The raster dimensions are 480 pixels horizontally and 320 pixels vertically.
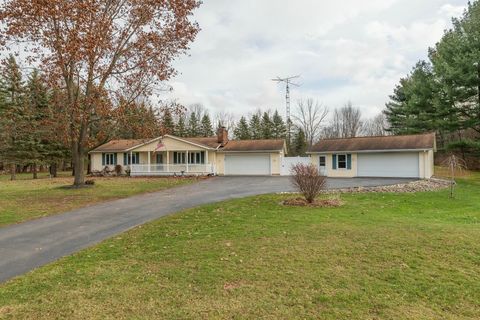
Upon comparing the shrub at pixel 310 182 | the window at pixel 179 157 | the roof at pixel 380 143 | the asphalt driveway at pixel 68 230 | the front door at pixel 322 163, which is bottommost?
the asphalt driveway at pixel 68 230

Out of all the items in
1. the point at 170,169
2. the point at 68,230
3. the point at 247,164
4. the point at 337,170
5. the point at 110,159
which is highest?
the point at 110,159

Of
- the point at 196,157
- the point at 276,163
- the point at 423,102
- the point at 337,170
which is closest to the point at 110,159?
the point at 196,157

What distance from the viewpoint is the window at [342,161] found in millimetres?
26922

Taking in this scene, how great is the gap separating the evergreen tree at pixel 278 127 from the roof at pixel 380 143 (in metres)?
23.4

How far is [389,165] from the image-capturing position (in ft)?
82.7

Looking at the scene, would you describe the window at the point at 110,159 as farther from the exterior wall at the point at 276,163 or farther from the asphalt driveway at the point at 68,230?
the asphalt driveway at the point at 68,230

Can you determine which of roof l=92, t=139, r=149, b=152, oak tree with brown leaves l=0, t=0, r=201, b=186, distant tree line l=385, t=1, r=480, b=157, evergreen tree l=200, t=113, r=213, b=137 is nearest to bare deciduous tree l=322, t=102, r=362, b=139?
evergreen tree l=200, t=113, r=213, b=137

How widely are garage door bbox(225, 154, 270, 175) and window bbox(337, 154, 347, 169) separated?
20.5 ft

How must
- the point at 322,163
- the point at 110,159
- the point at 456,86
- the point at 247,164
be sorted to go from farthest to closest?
1. the point at 110,159
2. the point at 247,164
3. the point at 322,163
4. the point at 456,86

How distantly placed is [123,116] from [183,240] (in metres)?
12.5

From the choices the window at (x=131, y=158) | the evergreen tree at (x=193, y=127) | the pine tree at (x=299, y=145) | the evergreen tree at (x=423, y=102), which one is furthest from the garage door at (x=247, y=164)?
the evergreen tree at (x=193, y=127)

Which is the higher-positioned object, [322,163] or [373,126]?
[373,126]

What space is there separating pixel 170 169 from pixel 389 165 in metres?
18.2

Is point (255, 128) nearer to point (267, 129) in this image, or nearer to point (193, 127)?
point (267, 129)
